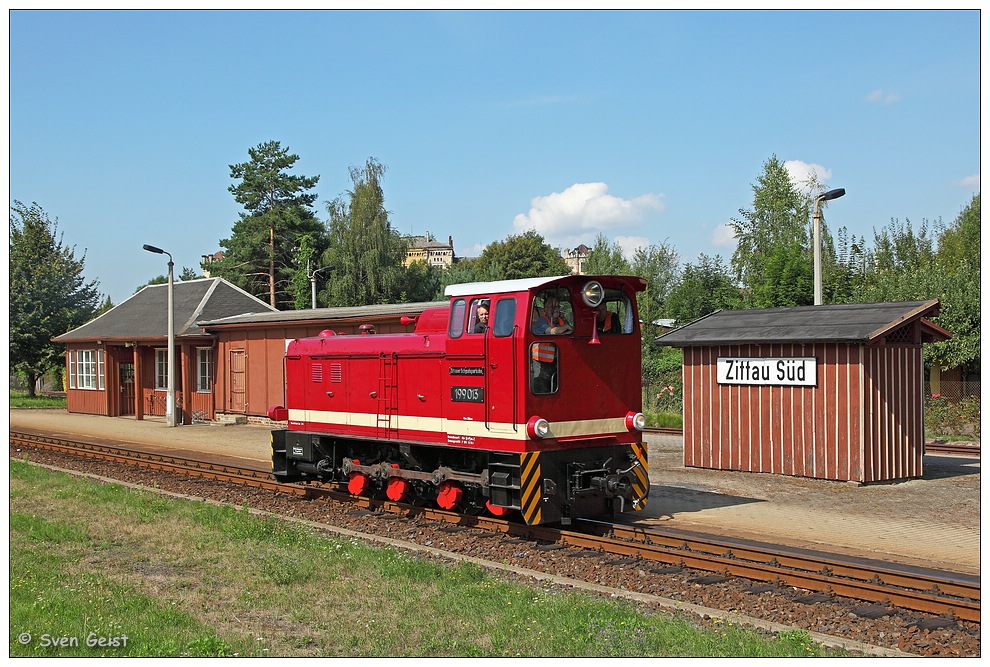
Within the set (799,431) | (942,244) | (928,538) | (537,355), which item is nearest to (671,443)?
(799,431)

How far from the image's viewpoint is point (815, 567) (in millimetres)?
9070

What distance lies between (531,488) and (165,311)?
26.4 m

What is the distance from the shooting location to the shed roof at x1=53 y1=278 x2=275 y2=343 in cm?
3164

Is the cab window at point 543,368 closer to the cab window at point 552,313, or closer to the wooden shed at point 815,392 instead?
the cab window at point 552,313

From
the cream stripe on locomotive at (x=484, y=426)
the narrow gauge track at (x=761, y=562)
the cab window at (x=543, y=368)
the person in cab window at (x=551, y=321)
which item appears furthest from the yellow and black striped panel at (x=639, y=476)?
the person in cab window at (x=551, y=321)

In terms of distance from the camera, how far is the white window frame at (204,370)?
100 feet

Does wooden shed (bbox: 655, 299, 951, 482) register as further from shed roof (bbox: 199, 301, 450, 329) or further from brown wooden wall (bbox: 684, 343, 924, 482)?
shed roof (bbox: 199, 301, 450, 329)

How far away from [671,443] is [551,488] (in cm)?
1263

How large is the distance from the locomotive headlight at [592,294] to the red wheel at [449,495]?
315 cm

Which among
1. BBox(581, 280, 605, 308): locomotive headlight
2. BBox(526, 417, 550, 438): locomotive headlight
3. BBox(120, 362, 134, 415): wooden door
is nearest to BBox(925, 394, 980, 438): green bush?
BBox(581, 280, 605, 308): locomotive headlight

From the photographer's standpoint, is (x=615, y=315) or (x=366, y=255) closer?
(x=615, y=315)

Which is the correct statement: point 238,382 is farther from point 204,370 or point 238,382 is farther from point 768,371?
point 768,371

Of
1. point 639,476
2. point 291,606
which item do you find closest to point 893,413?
point 639,476

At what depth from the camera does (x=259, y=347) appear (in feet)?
91.2
